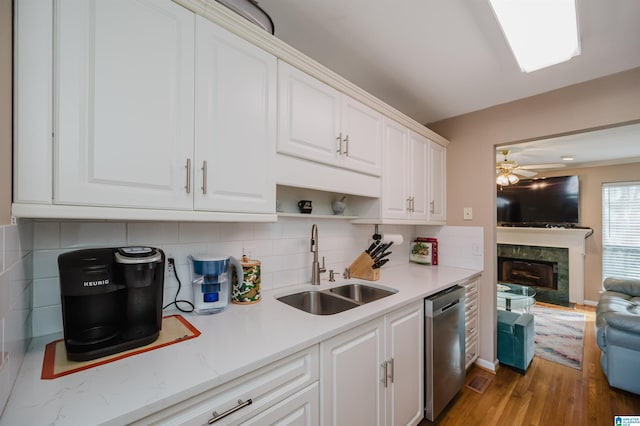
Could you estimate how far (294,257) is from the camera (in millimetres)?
1790

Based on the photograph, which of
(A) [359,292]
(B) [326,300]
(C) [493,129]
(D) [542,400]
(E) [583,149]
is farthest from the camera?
(E) [583,149]

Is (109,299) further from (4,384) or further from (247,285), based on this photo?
(247,285)

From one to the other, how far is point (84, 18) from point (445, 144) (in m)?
2.76

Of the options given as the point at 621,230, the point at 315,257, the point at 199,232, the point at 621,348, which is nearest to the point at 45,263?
the point at 199,232

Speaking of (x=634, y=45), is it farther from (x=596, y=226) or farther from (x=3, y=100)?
(x=596, y=226)

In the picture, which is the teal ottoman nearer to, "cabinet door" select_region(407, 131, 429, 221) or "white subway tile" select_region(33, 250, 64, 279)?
"cabinet door" select_region(407, 131, 429, 221)

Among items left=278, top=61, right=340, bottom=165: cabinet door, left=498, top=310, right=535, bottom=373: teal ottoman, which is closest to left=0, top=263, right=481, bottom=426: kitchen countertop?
left=278, top=61, right=340, bottom=165: cabinet door

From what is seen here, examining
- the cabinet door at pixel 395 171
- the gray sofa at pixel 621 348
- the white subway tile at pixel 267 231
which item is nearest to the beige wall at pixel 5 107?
the white subway tile at pixel 267 231

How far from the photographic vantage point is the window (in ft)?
13.7

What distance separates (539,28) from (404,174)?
1120mm

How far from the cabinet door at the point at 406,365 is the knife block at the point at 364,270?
1.20ft

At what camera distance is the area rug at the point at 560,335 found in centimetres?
270

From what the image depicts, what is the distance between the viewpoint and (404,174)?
219 centimetres

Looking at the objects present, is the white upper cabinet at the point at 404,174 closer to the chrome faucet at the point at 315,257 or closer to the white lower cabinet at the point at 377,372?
the chrome faucet at the point at 315,257
